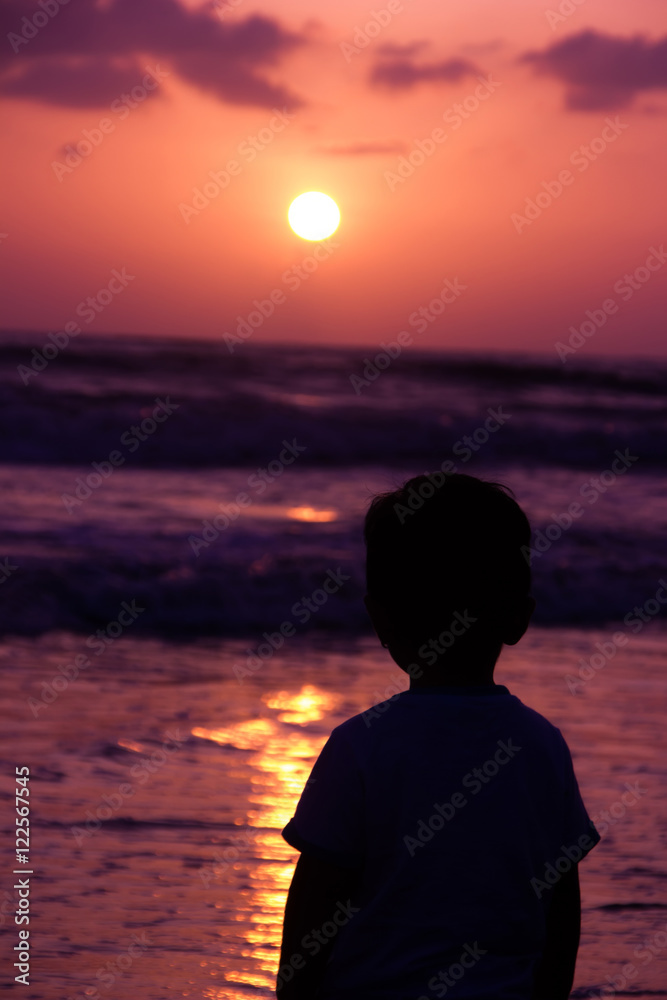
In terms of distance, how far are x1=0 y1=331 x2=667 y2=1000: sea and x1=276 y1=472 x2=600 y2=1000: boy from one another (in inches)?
69.7

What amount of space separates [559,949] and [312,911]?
0.37m

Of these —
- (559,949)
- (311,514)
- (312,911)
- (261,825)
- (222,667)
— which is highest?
(312,911)

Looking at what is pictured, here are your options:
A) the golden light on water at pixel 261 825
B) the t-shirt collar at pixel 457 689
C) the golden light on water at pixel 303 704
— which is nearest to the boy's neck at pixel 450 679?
the t-shirt collar at pixel 457 689

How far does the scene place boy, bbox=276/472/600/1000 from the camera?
1.58 m

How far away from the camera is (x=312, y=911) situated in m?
1.62

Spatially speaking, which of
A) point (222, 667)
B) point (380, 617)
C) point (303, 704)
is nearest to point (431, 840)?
point (380, 617)

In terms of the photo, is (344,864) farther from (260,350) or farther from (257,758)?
(260,350)

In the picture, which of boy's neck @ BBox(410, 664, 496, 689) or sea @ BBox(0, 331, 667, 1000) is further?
sea @ BBox(0, 331, 667, 1000)

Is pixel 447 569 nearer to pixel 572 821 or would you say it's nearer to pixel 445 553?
pixel 445 553

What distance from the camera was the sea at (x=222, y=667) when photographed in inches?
143

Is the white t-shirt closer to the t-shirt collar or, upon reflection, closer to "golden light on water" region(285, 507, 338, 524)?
the t-shirt collar

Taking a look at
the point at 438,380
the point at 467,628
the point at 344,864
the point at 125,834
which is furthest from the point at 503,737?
the point at 438,380

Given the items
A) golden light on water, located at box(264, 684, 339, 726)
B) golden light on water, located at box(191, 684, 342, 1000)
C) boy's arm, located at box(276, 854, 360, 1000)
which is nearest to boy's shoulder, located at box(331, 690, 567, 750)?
boy's arm, located at box(276, 854, 360, 1000)

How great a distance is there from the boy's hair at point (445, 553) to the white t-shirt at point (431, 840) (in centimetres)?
12
